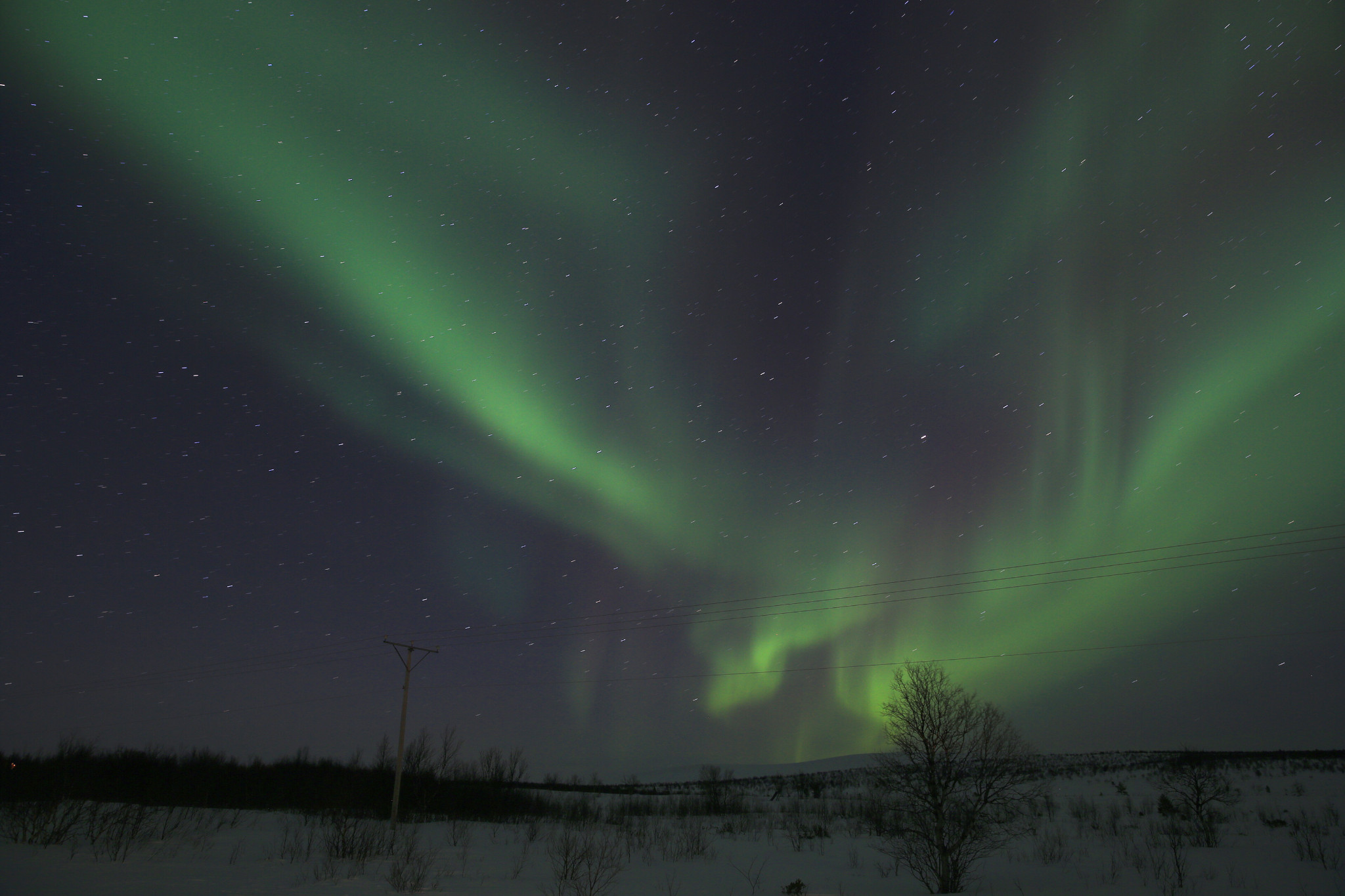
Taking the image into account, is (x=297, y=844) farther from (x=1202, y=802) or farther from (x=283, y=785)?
(x=283, y=785)

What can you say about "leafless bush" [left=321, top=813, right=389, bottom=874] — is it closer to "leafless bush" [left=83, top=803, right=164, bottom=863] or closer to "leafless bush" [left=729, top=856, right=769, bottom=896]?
"leafless bush" [left=83, top=803, right=164, bottom=863]

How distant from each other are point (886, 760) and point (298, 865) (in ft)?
56.0

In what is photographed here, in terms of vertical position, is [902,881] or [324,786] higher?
[902,881]

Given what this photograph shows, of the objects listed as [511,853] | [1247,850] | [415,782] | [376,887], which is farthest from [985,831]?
[415,782]

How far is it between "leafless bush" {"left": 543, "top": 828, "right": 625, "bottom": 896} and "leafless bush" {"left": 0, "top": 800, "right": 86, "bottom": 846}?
15366 mm

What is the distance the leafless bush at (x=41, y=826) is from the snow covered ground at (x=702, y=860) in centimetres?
80

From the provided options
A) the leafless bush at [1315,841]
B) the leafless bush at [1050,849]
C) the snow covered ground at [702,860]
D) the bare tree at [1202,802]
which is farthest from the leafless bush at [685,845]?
the leafless bush at [1315,841]

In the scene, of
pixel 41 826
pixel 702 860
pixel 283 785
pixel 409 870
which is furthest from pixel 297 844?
pixel 283 785

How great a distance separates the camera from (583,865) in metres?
24.5

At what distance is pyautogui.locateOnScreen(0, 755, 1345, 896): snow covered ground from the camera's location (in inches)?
634

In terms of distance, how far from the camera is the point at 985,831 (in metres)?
19.4

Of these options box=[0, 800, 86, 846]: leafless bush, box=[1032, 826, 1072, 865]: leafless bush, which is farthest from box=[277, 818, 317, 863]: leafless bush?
box=[1032, 826, 1072, 865]: leafless bush

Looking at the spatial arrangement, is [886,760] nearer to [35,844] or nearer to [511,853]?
[511,853]

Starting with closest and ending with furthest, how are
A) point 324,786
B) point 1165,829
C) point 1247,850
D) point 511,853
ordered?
point 1247,850 → point 511,853 → point 1165,829 → point 324,786
